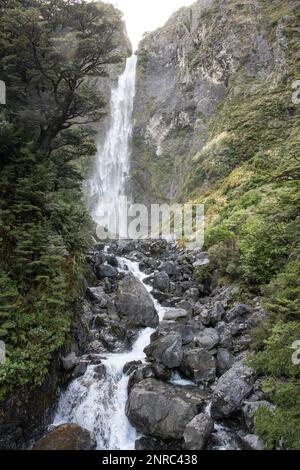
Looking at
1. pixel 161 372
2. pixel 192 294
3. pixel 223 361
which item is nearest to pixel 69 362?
pixel 161 372

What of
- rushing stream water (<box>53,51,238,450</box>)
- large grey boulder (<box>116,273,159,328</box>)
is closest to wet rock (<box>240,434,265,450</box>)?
rushing stream water (<box>53,51,238,450</box>)

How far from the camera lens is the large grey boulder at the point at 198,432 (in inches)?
331

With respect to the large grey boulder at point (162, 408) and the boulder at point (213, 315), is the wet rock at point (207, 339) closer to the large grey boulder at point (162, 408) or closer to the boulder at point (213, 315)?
the boulder at point (213, 315)

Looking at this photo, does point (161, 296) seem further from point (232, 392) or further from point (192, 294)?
point (232, 392)

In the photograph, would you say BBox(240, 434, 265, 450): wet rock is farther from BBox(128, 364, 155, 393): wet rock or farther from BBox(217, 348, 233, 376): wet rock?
BBox(128, 364, 155, 393): wet rock

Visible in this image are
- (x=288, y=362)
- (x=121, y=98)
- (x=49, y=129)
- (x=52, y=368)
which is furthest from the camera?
(x=121, y=98)

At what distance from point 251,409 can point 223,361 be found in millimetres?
2084

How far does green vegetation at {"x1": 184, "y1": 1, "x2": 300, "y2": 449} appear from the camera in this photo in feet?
28.1

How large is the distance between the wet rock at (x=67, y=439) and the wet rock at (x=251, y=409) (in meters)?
3.61

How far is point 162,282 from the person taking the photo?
55.8ft

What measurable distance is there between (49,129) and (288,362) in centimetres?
1109
